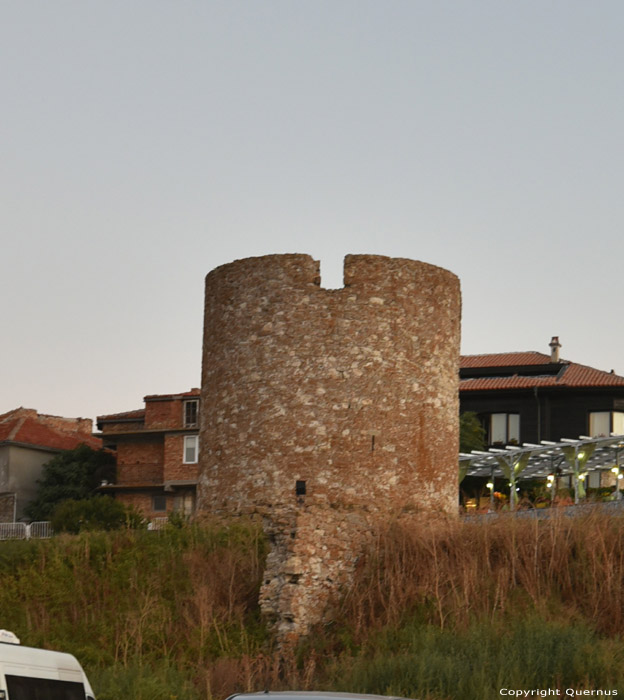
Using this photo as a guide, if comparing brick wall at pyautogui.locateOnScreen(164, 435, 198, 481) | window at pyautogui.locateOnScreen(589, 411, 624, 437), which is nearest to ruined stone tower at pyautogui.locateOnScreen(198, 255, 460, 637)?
brick wall at pyautogui.locateOnScreen(164, 435, 198, 481)

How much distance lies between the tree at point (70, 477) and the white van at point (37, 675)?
36.0 meters

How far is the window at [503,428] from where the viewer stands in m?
49.2

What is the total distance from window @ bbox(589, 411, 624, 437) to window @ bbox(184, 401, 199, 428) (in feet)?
49.5

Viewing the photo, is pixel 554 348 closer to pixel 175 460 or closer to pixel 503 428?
pixel 503 428

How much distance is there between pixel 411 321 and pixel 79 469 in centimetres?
2973

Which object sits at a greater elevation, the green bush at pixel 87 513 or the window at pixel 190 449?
the window at pixel 190 449

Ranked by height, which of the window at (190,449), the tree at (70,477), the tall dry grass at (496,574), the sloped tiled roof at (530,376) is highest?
the sloped tiled roof at (530,376)

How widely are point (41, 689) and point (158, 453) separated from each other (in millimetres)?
37963

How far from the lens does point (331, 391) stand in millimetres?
20375

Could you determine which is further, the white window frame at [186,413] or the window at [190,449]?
the white window frame at [186,413]

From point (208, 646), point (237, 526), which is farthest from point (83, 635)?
point (237, 526)

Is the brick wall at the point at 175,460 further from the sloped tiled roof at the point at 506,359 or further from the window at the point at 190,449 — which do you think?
the sloped tiled roof at the point at 506,359

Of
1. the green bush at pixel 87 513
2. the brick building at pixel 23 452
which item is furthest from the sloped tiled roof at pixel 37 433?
the green bush at pixel 87 513

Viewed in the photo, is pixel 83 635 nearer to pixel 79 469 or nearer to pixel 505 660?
pixel 505 660
